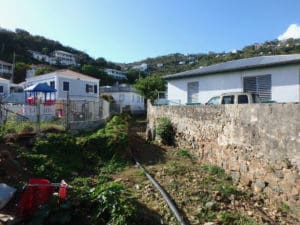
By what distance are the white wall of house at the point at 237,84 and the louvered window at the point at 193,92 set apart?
0.24 metres

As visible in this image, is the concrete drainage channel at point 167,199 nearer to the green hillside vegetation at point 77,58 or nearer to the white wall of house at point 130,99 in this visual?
the white wall of house at point 130,99

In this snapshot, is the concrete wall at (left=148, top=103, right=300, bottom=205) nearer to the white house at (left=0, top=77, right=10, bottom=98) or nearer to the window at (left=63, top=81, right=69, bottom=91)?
the window at (left=63, top=81, right=69, bottom=91)

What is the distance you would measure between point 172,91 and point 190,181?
1103cm

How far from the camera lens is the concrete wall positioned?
7797 mm

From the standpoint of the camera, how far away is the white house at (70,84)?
96.8ft

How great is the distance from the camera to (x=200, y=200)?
7.83 m

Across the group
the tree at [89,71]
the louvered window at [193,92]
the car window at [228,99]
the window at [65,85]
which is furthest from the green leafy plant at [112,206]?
the tree at [89,71]

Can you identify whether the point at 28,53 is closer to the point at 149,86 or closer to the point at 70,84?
the point at 149,86

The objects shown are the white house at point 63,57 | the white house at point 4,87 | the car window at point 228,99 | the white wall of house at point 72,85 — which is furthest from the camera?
the white house at point 63,57

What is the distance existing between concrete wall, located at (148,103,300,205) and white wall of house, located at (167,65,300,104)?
4563 mm

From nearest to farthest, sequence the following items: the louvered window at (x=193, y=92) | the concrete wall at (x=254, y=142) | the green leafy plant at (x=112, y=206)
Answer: the green leafy plant at (x=112, y=206)
the concrete wall at (x=254, y=142)
the louvered window at (x=193, y=92)

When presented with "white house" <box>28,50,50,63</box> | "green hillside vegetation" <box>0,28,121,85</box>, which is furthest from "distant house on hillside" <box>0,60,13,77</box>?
"white house" <box>28,50,50,63</box>

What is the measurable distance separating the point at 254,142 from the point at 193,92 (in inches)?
378

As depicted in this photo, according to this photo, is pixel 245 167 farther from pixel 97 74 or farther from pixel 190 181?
pixel 97 74
